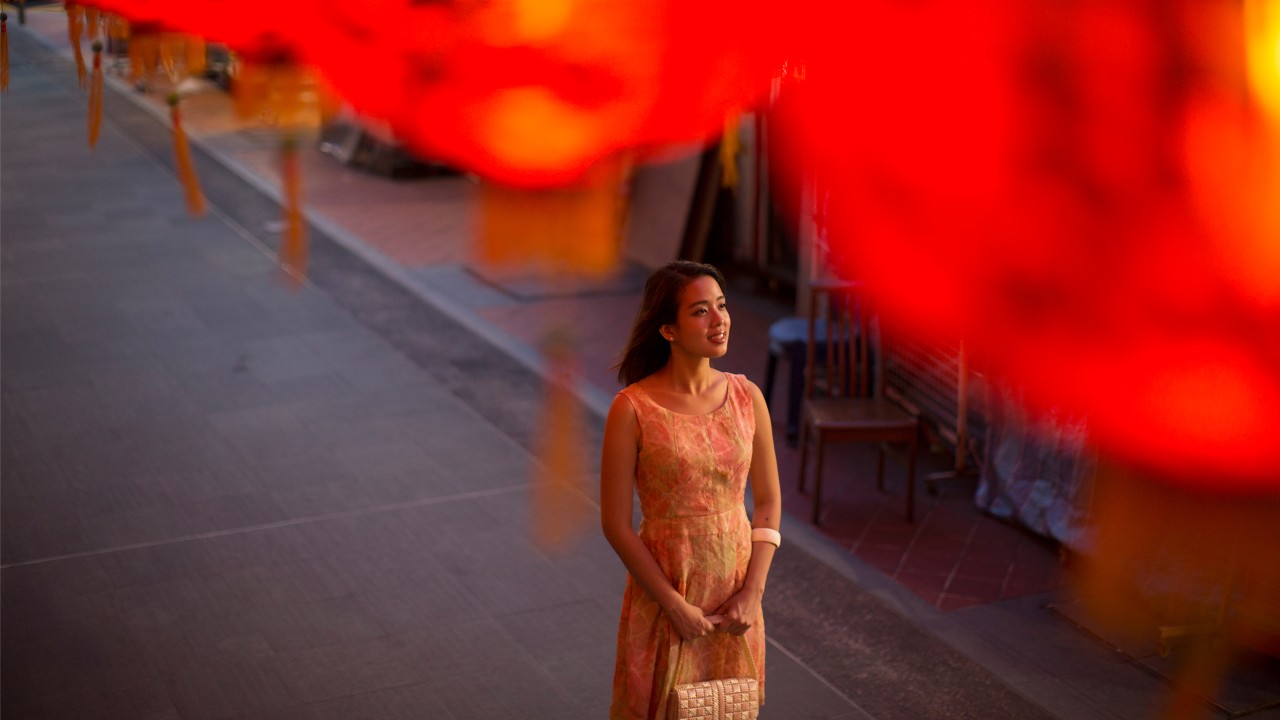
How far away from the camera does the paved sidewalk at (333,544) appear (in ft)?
15.8

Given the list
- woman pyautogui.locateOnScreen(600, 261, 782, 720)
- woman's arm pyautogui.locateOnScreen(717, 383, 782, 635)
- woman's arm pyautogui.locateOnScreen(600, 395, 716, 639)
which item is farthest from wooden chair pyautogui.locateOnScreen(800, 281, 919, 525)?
woman's arm pyautogui.locateOnScreen(600, 395, 716, 639)

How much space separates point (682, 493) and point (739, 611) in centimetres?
31

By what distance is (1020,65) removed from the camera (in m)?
0.63

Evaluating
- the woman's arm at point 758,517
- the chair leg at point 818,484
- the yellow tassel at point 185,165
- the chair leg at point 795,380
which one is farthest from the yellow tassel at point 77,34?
the chair leg at point 795,380

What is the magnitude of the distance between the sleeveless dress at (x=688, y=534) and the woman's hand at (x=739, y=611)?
0.03 meters

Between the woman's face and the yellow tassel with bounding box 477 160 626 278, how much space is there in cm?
208

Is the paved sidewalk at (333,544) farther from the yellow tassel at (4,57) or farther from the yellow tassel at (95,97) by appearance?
the yellow tassel at (4,57)

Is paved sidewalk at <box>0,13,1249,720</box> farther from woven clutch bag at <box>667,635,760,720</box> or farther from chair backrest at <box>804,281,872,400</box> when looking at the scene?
woven clutch bag at <box>667,635,760,720</box>

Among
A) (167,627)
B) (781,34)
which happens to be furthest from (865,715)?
(781,34)

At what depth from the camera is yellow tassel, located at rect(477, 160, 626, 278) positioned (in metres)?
0.99

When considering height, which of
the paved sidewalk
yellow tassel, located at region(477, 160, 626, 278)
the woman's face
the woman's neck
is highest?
yellow tassel, located at region(477, 160, 626, 278)

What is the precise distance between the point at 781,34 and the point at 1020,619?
5024 millimetres

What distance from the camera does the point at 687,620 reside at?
317 centimetres

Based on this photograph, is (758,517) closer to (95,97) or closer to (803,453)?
(95,97)
